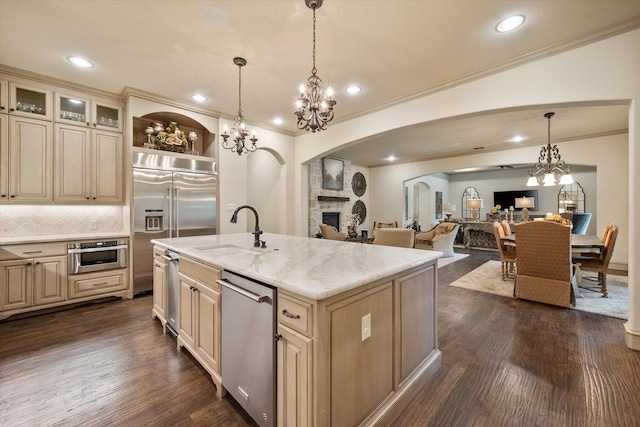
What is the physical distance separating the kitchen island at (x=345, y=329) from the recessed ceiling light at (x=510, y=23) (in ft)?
7.22

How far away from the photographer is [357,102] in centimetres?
404

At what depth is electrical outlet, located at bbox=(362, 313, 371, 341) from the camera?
1.38 metres

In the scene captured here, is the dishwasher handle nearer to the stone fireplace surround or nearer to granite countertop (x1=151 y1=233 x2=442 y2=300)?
granite countertop (x1=151 y1=233 x2=442 y2=300)

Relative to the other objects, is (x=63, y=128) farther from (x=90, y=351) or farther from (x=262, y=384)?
(x=262, y=384)

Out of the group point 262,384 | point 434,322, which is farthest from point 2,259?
point 434,322

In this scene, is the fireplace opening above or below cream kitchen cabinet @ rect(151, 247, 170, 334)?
above

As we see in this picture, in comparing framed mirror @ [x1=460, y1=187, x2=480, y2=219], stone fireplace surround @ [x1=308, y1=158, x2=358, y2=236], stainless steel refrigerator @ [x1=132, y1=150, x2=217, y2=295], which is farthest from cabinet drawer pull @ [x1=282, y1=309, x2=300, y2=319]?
framed mirror @ [x1=460, y1=187, x2=480, y2=219]

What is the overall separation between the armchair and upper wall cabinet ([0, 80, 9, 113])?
25.4 ft

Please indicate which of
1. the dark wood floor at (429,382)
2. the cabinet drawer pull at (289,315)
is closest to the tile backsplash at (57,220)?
the dark wood floor at (429,382)

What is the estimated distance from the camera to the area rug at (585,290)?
3.24 metres

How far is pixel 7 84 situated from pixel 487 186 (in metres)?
13.3

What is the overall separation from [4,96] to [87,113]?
2.42 ft

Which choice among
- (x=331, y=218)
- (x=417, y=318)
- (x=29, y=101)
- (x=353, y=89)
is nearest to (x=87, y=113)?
(x=29, y=101)

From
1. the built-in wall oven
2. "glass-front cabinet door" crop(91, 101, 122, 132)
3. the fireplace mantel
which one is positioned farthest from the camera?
the fireplace mantel
